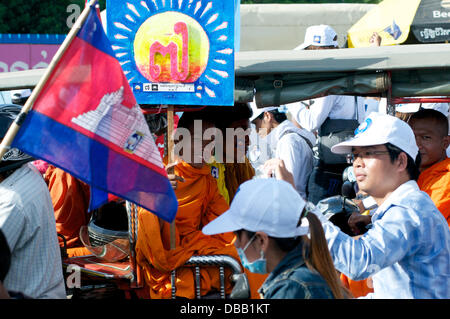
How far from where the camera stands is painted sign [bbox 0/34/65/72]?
13.0 m

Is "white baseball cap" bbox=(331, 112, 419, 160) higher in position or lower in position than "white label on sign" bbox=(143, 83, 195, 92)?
lower

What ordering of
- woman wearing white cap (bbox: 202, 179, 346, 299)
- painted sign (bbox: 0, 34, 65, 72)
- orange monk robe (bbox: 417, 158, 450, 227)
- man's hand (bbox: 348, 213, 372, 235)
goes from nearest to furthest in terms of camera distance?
woman wearing white cap (bbox: 202, 179, 346, 299) < man's hand (bbox: 348, 213, 372, 235) < orange monk robe (bbox: 417, 158, 450, 227) < painted sign (bbox: 0, 34, 65, 72)

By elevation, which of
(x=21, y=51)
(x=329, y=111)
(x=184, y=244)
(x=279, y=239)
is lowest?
(x=184, y=244)

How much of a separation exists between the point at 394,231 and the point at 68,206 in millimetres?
2868

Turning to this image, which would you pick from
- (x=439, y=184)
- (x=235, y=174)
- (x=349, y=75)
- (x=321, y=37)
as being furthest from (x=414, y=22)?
(x=349, y=75)

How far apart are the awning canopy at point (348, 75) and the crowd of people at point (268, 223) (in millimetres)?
424

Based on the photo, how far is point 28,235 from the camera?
3002 mm

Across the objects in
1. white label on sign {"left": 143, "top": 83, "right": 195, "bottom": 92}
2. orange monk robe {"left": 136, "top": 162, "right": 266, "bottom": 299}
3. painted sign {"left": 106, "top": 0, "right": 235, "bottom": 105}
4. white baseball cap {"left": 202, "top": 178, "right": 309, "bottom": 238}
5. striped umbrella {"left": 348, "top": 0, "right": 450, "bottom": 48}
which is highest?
striped umbrella {"left": 348, "top": 0, "right": 450, "bottom": 48}

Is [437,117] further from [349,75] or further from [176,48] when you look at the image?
[176,48]

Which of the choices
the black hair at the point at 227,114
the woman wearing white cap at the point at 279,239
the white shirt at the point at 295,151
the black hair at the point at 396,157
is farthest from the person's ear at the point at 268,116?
the woman wearing white cap at the point at 279,239

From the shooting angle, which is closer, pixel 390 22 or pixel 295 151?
pixel 295 151

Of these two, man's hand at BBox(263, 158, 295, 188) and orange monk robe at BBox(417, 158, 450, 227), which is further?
orange monk robe at BBox(417, 158, 450, 227)

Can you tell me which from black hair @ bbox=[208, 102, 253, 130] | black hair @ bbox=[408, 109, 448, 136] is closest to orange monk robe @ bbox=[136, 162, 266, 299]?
black hair @ bbox=[208, 102, 253, 130]

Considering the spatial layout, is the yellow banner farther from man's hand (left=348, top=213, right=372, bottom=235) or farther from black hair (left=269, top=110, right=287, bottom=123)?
man's hand (left=348, top=213, right=372, bottom=235)
